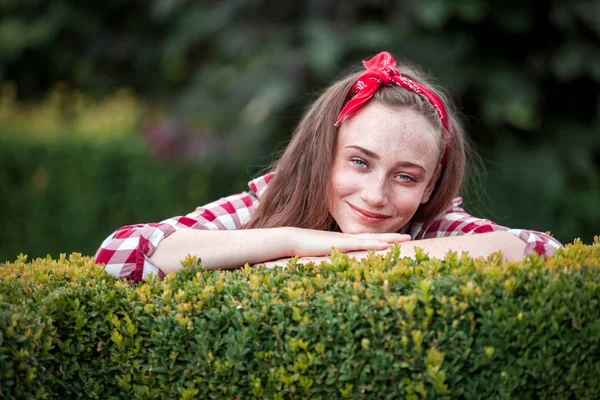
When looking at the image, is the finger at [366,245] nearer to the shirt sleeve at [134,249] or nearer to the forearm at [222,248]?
the forearm at [222,248]

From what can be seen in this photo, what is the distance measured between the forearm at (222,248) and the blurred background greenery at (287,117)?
15.0ft

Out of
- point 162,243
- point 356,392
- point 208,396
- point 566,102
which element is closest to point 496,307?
point 356,392

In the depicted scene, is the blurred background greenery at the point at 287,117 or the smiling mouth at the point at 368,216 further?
the blurred background greenery at the point at 287,117

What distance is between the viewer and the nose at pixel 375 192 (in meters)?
3.32

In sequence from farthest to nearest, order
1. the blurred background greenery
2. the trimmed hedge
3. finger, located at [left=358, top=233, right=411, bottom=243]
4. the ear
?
the blurred background greenery, the ear, finger, located at [left=358, top=233, right=411, bottom=243], the trimmed hedge

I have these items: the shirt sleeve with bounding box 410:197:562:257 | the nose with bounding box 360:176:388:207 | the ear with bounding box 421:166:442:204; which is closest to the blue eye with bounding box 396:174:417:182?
the nose with bounding box 360:176:388:207

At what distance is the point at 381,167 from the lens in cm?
338

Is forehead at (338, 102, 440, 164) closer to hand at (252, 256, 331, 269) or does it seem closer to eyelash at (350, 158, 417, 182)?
eyelash at (350, 158, 417, 182)

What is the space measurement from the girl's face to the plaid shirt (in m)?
0.45

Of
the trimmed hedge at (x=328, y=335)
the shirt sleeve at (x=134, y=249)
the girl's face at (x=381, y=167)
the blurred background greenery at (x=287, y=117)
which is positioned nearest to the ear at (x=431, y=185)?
the girl's face at (x=381, y=167)

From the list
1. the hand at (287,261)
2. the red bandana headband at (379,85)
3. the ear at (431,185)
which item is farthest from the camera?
the ear at (431,185)

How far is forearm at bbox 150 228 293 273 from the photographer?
3197 mm

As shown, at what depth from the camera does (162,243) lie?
3.24 m

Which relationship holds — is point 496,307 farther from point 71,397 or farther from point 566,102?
point 566,102
